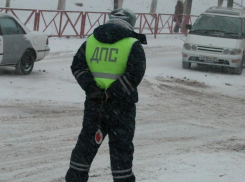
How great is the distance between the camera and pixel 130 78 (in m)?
4.80

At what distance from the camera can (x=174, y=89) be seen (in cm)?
1357

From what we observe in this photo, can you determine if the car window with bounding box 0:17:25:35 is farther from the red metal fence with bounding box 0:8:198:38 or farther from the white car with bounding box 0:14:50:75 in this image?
the red metal fence with bounding box 0:8:198:38

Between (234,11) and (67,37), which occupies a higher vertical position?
(234,11)

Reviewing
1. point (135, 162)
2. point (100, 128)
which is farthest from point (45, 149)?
point (100, 128)

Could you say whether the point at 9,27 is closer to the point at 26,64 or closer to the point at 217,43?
the point at 26,64

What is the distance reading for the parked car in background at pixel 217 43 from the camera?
16.5 m

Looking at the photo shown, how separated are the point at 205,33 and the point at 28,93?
7.04 metres

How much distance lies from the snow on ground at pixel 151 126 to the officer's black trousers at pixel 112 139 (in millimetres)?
1162

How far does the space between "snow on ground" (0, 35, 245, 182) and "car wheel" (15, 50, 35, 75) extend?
22 centimetres

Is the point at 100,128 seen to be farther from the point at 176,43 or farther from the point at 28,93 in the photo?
the point at 176,43

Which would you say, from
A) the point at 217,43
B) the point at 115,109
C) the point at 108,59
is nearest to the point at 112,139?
the point at 115,109

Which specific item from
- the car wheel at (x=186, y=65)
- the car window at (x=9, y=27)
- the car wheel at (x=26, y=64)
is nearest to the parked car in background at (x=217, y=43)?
the car wheel at (x=186, y=65)

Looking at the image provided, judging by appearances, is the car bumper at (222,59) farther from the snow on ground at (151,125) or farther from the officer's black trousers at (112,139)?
the officer's black trousers at (112,139)

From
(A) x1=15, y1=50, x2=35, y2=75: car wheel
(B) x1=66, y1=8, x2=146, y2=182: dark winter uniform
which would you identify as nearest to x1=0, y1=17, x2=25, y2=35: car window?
(A) x1=15, y1=50, x2=35, y2=75: car wheel
